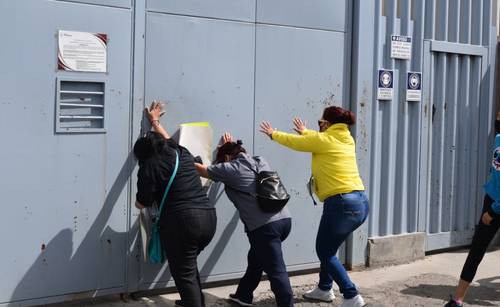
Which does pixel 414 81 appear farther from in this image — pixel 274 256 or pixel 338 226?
pixel 274 256

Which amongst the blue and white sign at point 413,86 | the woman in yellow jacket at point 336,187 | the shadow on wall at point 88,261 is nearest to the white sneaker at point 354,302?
the woman in yellow jacket at point 336,187

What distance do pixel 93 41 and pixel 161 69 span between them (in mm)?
630

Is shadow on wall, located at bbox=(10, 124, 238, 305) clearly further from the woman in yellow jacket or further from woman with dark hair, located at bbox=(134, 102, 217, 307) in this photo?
the woman in yellow jacket

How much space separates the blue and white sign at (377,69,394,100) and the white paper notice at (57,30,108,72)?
2.99 metres

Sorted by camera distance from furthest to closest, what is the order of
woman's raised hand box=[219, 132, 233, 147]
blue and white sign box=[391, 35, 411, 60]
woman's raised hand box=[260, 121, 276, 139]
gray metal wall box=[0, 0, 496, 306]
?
1. blue and white sign box=[391, 35, 411, 60]
2. woman's raised hand box=[219, 132, 233, 147]
3. woman's raised hand box=[260, 121, 276, 139]
4. gray metal wall box=[0, 0, 496, 306]

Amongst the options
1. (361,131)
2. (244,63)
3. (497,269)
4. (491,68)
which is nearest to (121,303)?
(244,63)

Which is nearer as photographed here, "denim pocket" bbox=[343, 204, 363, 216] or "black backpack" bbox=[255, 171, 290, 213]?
"black backpack" bbox=[255, 171, 290, 213]

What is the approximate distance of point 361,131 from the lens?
7.14m

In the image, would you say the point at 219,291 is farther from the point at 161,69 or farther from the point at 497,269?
the point at 497,269

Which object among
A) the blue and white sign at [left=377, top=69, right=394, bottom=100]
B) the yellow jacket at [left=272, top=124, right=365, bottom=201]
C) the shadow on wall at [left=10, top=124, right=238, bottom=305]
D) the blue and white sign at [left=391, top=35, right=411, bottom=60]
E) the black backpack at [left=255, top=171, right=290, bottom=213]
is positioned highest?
the blue and white sign at [left=391, top=35, right=411, bottom=60]

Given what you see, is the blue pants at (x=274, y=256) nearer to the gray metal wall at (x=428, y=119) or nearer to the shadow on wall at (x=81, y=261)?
the shadow on wall at (x=81, y=261)

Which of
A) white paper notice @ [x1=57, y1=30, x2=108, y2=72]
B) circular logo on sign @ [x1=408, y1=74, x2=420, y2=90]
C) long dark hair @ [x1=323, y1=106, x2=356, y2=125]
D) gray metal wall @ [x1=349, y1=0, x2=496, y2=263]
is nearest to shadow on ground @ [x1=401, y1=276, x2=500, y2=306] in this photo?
gray metal wall @ [x1=349, y1=0, x2=496, y2=263]

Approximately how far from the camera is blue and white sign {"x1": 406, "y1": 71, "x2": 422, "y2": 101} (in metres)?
7.49

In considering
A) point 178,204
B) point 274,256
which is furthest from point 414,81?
point 178,204
